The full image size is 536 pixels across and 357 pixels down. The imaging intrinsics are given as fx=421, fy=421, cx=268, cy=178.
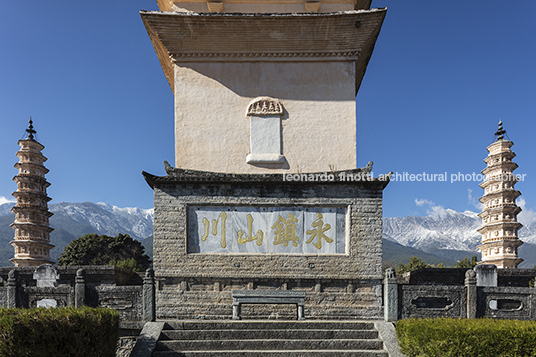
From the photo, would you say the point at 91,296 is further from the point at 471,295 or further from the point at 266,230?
the point at 471,295

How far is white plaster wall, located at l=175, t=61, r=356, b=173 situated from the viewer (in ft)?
40.0

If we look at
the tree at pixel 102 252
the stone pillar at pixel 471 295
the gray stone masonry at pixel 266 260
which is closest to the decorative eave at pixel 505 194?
the stone pillar at pixel 471 295

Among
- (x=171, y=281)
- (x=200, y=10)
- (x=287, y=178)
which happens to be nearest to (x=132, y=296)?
(x=171, y=281)

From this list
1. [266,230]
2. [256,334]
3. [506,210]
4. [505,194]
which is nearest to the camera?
[256,334]

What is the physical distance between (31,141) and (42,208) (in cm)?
485

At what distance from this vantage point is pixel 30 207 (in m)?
29.2

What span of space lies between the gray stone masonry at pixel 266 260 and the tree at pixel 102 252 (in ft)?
76.9

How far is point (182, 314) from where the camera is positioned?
9359 millimetres

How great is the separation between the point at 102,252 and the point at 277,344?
29253 mm

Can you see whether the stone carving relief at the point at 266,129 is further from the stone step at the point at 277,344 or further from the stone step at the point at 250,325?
the stone step at the point at 277,344

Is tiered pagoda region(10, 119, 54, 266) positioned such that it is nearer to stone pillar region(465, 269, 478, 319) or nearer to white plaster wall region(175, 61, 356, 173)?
white plaster wall region(175, 61, 356, 173)

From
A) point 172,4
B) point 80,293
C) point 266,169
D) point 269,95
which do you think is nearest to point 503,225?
point 266,169

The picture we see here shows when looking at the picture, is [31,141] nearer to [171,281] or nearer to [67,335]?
[171,281]

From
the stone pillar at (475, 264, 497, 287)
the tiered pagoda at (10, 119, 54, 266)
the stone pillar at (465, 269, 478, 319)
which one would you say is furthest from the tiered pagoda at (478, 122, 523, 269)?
the tiered pagoda at (10, 119, 54, 266)
